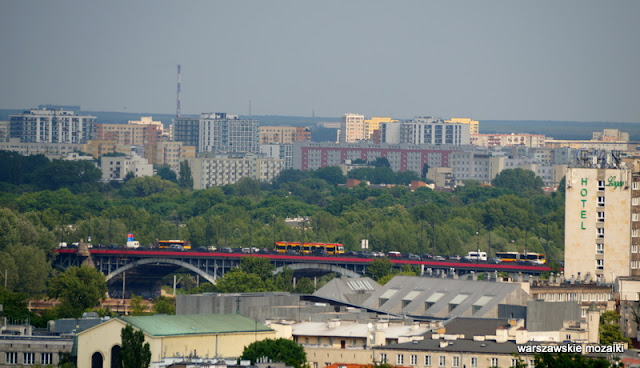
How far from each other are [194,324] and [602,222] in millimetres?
50329

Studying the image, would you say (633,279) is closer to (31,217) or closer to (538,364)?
(538,364)

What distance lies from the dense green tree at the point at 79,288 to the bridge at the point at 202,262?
24149mm

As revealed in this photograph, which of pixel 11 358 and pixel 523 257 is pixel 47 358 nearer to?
pixel 11 358

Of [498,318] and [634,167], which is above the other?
[634,167]

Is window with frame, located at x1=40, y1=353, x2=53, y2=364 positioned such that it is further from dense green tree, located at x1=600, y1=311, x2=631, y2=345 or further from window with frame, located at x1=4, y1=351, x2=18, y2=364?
dense green tree, located at x1=600, y1=311, x2=631, y2=345

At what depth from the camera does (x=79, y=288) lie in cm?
13538

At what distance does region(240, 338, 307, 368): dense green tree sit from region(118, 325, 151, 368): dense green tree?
3.96 meters

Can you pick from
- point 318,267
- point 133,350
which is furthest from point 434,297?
point 318,267

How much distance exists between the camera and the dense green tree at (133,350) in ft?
265

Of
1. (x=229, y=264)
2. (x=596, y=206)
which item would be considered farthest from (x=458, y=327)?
(x=229, y=264)

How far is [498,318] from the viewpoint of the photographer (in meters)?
94.7

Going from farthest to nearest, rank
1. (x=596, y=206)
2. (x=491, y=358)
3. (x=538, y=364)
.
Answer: (x=596, y=206) → (x=491, y=358) → (x=538, y=364)

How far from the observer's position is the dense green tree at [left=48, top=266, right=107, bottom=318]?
13312cm

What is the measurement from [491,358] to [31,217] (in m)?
126
